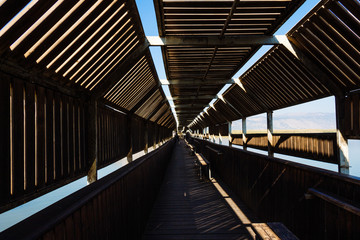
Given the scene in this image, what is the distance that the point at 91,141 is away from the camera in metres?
6.37

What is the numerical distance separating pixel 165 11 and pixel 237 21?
1771 mm

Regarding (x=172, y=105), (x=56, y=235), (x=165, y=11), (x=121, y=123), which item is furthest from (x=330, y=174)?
(x=172, y=105)

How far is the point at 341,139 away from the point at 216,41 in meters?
4.30

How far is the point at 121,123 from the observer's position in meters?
10.3

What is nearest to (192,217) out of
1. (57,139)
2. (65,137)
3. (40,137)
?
(65,137)

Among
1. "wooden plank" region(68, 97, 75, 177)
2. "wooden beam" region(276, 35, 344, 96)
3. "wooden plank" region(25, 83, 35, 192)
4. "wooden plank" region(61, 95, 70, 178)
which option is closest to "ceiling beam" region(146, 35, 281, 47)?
"wooden beam" region(276, 35, 344, 96)

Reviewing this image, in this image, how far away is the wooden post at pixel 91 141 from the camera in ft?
20.7

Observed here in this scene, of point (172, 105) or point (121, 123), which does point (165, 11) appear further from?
point (172, 105)

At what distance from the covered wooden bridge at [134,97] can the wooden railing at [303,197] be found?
2cm

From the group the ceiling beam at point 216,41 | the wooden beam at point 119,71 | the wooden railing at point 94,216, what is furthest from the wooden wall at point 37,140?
the ceiling beam at point 216,41

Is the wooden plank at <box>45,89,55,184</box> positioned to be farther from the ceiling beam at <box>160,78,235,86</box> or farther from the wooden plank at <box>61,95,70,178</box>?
→ the ceiling beam at <box>160,78,235,86</box>

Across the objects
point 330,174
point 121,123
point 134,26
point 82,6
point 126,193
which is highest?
point 134,26

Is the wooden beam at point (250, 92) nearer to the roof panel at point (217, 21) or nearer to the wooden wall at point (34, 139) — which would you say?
the roof panel at point (217, 21)

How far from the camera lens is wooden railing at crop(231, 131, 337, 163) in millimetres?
7699
